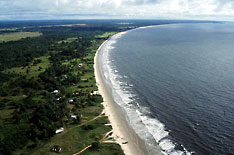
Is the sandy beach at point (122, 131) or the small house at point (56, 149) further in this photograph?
the sandy beach at point (122, 131)

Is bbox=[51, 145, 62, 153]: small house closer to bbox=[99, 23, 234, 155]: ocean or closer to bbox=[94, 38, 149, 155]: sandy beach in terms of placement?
bbox=[94, 38, 149, 155]: sandy beach

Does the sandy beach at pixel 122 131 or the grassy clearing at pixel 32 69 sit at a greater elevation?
the grassy clearing at pixel 32 69

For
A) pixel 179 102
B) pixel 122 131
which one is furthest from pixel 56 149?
pixel 179 102

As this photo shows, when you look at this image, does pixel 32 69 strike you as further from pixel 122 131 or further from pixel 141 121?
pixel 141 121

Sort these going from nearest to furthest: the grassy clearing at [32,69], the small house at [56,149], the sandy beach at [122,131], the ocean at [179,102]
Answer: the small house at [56,149]
the sandy beach at [122,131]
the ocean at [179,102]
the grassy clearing at [32,69]

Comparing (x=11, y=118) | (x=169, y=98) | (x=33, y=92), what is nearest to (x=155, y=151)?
(x=169, y=98)

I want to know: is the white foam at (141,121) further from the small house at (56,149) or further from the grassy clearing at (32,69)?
the grassy clearing at (32,69)

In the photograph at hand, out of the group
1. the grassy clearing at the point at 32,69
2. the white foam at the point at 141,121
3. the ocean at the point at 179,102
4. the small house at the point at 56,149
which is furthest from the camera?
the grassy clearing at the point at 32,69

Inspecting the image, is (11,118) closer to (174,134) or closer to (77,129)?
(77,129)

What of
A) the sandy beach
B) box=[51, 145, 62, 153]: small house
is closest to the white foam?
the sandy beach

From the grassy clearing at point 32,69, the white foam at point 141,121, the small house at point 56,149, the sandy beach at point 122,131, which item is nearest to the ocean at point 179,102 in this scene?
the white foam at point 141,121
